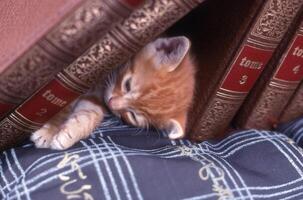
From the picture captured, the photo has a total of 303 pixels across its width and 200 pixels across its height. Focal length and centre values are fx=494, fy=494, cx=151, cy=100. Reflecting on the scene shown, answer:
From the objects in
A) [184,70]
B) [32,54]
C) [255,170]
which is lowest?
[255,170]

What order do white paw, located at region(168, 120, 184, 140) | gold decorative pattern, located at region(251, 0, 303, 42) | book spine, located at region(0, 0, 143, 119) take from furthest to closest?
white paw, located at region(168, 120, 184, 140) < gold decorative pattern, located at region(251, 0, 303, 42) < book spine, located at region(0, 0, 143, 119)

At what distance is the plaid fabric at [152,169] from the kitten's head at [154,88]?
114 mm

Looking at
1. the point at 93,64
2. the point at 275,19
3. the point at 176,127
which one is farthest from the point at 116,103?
the point at 275,19

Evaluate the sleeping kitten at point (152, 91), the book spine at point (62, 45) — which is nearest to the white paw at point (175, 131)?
the sleeping kitten at point (152, 91)

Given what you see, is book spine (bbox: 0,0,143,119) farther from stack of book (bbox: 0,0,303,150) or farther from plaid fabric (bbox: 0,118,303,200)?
plaid fabric (bbox: 0,118,303,200)

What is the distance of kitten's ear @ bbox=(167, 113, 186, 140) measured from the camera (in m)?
1.12

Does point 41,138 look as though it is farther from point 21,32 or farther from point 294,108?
point 294,108

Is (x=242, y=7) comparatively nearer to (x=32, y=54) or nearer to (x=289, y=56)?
(x=289, y=56)

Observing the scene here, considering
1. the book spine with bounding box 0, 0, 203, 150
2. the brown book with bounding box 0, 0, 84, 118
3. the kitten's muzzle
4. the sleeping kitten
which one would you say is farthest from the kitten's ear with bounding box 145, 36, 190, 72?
the brown book with bounding box 0, 0, 84, 118

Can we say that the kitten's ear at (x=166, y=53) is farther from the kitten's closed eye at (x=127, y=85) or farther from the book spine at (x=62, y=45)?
the book spine at (x=62, y=45)

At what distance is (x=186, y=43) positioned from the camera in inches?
43.8

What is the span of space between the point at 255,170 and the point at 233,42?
27 cm

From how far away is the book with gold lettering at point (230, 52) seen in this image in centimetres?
98

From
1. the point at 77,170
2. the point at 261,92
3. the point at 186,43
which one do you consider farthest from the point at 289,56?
the point at 77,170
